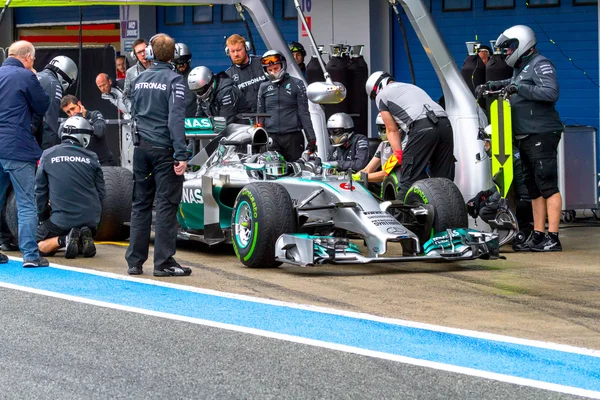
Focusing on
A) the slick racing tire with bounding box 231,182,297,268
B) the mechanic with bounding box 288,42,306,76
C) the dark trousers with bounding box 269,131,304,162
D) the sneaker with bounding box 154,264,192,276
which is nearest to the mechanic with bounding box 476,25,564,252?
the dark trousers with bounding box 269,131,304,162

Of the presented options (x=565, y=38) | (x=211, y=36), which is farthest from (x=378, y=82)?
(x=211, y=36)

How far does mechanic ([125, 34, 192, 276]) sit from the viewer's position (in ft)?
34.6

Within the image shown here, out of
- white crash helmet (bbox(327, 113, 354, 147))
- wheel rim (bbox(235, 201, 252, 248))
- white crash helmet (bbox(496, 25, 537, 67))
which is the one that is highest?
white crash helmet (bbox(496, 25, 537, 67))

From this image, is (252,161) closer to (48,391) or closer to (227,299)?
(227,299)

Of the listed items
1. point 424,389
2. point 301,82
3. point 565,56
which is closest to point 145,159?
point 301,82

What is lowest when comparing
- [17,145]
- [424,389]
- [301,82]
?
[424,389]

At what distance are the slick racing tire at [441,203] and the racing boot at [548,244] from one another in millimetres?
1492

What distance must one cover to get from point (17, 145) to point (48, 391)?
5271 mm

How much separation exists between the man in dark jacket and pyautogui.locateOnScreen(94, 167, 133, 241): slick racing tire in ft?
6.60

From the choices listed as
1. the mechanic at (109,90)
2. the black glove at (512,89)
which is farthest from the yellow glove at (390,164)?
the mechanic at (109,90)

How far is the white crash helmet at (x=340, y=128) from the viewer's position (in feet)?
47.6

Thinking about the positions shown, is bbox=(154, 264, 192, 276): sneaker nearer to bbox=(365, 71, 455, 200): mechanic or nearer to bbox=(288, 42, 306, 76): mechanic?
bbox=(365, 71, 455, 200): mechanic

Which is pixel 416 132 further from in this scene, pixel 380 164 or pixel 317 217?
pixel 317 217

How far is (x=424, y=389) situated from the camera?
645 centimetres
